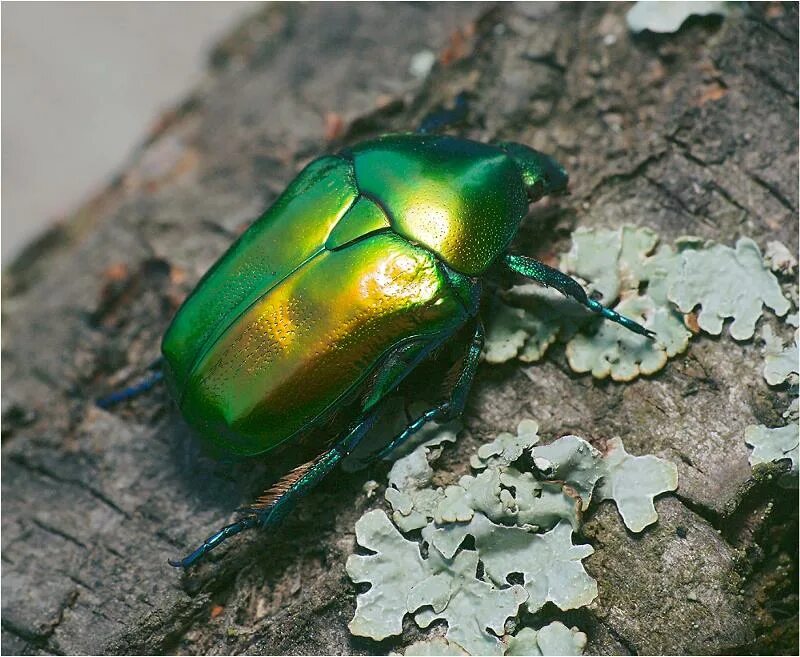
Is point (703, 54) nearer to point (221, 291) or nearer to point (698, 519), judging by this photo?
point (698, 519)

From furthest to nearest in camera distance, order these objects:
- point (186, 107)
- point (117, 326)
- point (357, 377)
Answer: point (186, 107) → point (117, 326) → point (357, 377)

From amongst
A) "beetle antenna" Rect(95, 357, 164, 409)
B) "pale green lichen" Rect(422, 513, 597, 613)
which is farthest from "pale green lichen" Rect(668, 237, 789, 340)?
"beetle antenna" Rect(95, 357, 164, 409)

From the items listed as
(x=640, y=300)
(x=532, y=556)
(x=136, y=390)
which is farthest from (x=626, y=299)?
(x=136, y=390)

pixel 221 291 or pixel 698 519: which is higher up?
pixel 221 291

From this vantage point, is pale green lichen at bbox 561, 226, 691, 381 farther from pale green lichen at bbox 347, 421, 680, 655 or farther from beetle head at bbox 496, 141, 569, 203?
pale green lichen at bbox 347, 421, 680, 655

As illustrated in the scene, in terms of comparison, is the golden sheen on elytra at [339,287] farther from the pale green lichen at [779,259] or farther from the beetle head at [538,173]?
the pale green lichen at [779,259]

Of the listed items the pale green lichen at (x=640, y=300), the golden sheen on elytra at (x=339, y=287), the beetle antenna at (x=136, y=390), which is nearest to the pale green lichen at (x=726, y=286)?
the pale green lichen at (x=640, y=300)

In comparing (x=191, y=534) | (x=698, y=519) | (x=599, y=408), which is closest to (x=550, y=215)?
(x=599, y=408)
